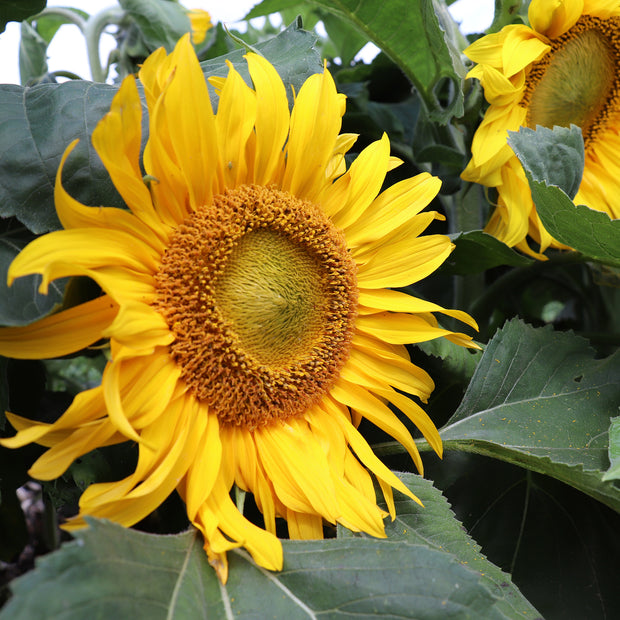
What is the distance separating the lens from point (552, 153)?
73 centimetres

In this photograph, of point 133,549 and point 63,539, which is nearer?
point 133,549

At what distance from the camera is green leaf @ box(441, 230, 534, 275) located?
2.53 ft

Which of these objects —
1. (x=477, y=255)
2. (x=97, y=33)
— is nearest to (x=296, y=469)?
(x=477, y=255)

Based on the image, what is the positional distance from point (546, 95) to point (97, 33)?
26.4 inches

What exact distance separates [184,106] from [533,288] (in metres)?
1.13

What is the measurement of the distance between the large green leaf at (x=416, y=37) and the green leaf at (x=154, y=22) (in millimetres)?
236

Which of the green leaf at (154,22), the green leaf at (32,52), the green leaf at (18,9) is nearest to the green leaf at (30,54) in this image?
the green leaf at (32,52)

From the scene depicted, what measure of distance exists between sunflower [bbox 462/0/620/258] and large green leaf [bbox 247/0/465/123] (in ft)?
0.11

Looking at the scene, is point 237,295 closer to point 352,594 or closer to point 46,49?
point 352,594

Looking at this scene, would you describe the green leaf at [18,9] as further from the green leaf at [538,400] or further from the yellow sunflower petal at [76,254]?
the green leaf at [538,400]

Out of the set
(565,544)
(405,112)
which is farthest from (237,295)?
(405,112)

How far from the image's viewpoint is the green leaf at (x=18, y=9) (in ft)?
2.40

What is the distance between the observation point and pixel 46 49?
1.16 m

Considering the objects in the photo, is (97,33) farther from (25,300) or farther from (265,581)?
(265,581)
